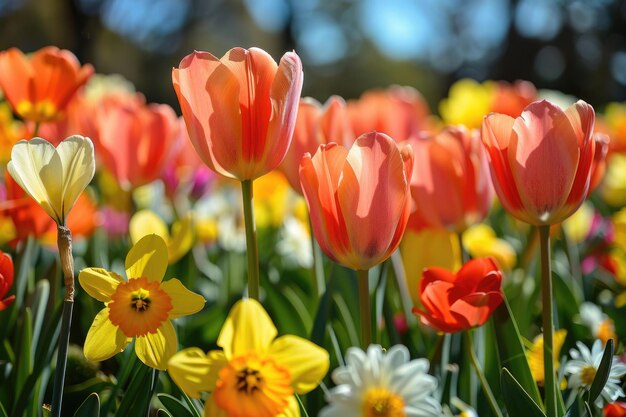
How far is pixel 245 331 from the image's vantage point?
1.67 feet

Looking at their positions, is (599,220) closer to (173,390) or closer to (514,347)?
(514,347)

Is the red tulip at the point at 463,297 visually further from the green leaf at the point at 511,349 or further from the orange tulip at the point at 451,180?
the orange tulip at the point at 451,180

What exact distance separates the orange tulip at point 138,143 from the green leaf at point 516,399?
2.33ft

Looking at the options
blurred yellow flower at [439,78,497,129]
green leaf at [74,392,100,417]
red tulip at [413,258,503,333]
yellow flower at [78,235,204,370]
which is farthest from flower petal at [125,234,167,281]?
blurred yellow flower at [439,78,497,129]

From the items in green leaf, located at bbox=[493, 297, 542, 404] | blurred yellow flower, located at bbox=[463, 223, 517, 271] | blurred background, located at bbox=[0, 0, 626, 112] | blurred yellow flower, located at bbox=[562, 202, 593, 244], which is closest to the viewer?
green leaf, located at bbox=[493, 297, 542, 404]

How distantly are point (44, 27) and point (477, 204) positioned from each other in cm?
1258

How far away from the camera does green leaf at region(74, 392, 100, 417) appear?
62 cm

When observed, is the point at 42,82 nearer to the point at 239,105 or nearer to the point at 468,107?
the point at 239,105

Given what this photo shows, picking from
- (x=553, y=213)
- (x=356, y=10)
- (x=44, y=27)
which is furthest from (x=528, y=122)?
(x=356, y=10)

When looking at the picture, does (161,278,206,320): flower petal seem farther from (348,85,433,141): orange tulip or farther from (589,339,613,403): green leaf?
(348,85,433,141): orange tulip

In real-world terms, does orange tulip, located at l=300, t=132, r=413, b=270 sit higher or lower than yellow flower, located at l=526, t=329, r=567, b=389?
higher

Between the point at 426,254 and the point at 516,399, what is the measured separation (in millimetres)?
415

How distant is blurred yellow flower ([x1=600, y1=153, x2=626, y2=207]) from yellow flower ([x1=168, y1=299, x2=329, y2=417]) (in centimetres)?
168

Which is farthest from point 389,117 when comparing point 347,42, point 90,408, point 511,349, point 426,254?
point 347,42
